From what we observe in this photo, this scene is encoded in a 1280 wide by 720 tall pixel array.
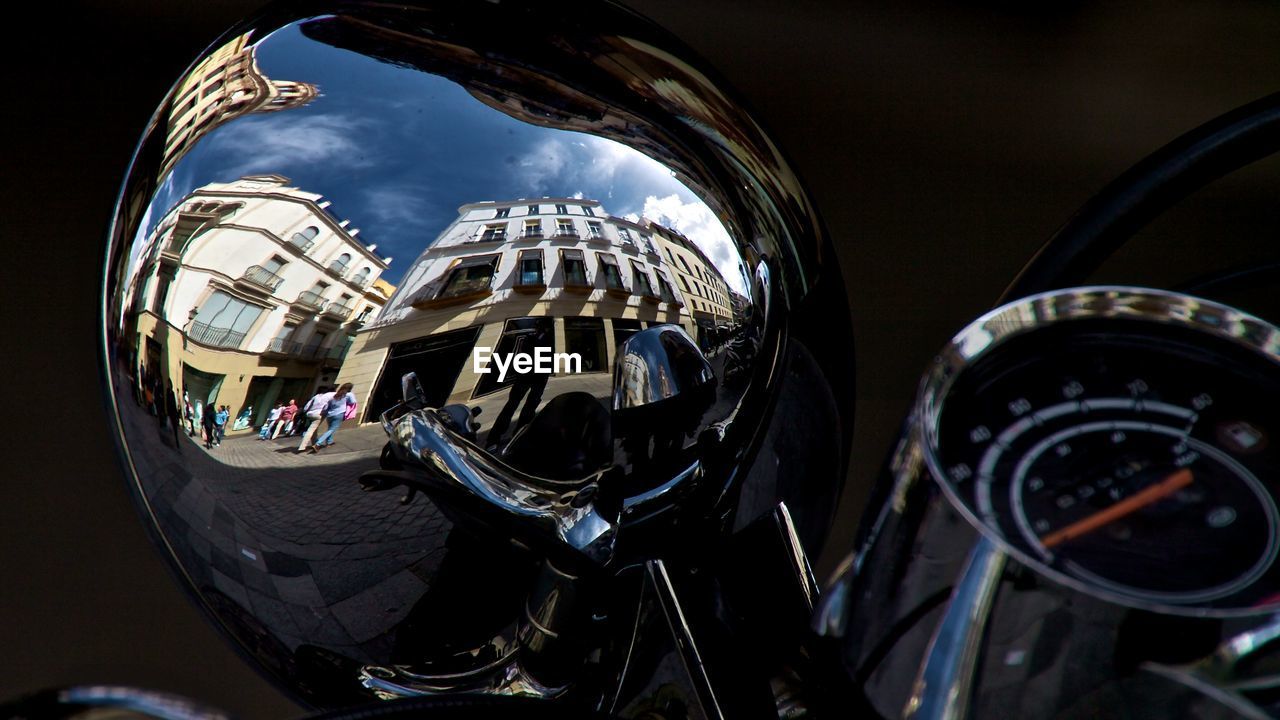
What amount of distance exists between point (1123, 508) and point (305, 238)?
0.93ft

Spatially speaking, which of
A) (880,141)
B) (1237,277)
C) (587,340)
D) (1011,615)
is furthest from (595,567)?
(880,141)

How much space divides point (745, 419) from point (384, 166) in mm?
181

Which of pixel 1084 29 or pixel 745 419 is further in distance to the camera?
pixel 1084 29

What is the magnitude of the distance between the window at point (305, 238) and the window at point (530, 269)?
8 centimetres

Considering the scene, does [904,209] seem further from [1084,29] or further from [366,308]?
[366,308]

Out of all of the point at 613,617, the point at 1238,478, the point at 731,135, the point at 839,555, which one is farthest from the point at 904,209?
the point at 1238,478

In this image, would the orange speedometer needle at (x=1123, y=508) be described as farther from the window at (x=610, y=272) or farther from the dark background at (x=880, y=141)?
the dark background at (x=880, y=141)

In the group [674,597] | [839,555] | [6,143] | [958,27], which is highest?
[958,27]

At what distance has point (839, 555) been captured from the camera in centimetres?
80

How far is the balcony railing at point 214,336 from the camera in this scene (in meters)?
0.35

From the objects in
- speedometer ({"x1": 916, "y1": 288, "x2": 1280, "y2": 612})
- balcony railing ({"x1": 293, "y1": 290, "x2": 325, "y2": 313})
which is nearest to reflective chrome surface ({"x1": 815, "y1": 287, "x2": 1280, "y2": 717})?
A: speedometer ({"x1": 916, "y1": 288, "x2": 1280, "y2": 612})

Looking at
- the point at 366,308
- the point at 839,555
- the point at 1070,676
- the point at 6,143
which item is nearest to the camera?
the point at 1070,676

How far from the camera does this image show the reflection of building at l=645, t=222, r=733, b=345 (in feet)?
1.18

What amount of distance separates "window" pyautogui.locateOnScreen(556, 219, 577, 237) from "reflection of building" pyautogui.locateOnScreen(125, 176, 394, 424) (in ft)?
0.21
